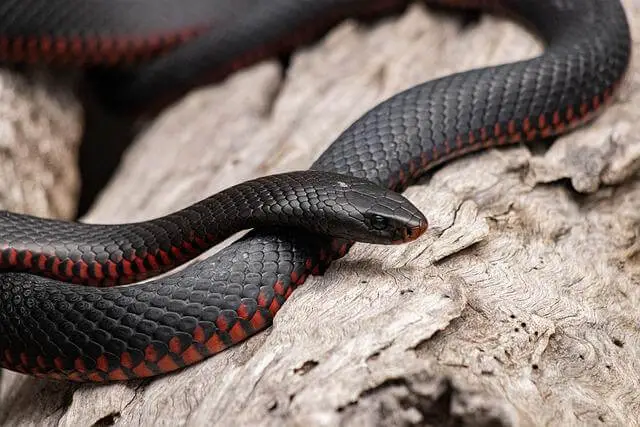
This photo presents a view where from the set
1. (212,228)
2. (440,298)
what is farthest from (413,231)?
(212,228)

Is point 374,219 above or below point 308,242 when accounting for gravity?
above

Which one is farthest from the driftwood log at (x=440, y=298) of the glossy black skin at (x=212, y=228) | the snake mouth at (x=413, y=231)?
the glossy black skin at (x=212, y=228)

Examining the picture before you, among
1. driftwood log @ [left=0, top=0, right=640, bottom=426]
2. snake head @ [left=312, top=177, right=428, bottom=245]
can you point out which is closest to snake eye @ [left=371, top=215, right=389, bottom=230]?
snake head @ [left=312, top=177, right=428, bottom=245]

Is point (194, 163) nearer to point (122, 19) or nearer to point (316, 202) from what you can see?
point (122, 19)

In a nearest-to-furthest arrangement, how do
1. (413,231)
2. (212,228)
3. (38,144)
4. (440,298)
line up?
(440,298) → (413,231) → (212,228) → (38,144)

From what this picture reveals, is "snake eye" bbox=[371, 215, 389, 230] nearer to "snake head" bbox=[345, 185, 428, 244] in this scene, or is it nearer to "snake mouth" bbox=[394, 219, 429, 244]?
"snake head" bbox=[345, 185, 428, 244]

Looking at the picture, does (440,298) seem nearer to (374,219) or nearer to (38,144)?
(374,219)

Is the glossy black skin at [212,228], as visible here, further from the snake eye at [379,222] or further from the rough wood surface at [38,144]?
the rough wood surface at [38,144]
